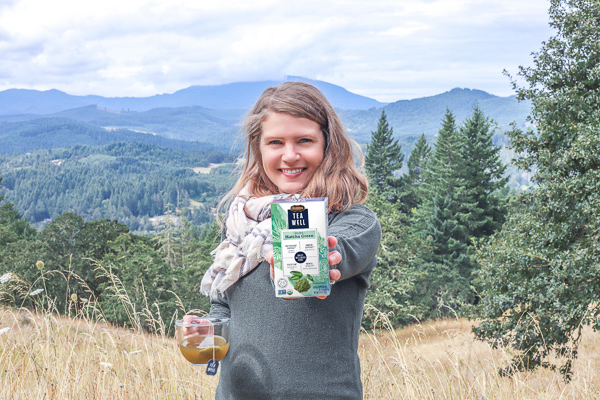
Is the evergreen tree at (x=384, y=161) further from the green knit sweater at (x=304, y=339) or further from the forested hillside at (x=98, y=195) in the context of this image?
the forested hillside at (x=98, y=195)

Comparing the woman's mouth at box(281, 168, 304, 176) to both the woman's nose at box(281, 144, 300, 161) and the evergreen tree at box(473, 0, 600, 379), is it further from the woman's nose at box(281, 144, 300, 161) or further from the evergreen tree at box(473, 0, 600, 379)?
the evergreen tree at box(473, 0, 600, 379)

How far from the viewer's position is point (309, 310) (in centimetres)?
151

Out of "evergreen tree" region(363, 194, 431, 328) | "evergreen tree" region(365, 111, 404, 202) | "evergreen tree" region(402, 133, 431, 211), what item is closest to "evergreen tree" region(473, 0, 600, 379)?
"evergreen tree" region(363, 194, 431, 328)

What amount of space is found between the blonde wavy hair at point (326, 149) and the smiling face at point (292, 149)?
23 millimetres

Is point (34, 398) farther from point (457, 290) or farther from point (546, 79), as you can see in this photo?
point (457, 290)

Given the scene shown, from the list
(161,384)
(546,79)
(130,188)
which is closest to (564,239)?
(546,79)

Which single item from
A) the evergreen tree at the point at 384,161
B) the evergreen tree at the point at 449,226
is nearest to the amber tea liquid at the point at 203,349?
the evergreen tree at the point at 449,226

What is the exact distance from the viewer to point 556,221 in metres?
9.71

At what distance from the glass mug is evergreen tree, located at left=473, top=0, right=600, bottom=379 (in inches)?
287

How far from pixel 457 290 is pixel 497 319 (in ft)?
81.0

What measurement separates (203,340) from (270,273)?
0.42 metres

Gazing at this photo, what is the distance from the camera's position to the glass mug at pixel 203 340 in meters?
1.61

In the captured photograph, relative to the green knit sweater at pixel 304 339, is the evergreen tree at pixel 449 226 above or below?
below

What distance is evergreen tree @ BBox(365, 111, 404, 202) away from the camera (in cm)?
4488
